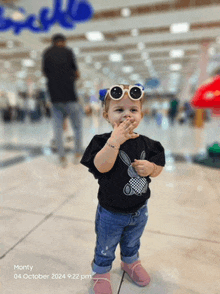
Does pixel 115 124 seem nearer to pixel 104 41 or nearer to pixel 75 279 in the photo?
pixel 75 279

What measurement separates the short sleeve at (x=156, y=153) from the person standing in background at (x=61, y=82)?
1813 millimetres

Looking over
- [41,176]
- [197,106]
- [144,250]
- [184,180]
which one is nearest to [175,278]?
[144,250]

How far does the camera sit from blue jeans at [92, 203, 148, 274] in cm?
79

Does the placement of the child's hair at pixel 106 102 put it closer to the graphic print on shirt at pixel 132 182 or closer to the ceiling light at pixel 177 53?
the graphic print on shirt at pixel 132 182

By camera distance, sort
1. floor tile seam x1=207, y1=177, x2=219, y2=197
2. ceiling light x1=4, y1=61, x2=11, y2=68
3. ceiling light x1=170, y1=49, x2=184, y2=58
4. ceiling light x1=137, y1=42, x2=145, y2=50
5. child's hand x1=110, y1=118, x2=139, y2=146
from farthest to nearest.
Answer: ceiling light x1=4, y1=61, x2=11, y2=68 < ceiling light x1=170, y1=49, x2=184, y2=58 < ceiling light x1=137, y1=42, x2=145, y2=50 < floor tile seam x1=207, y1=177, x2=219, y2=197 < child's hand x1=110, y1=118, x2=139, y2=146

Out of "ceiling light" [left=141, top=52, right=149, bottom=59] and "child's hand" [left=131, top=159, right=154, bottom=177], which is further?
"ceiling light" [left=141, top=52, right=149, bottom=59]

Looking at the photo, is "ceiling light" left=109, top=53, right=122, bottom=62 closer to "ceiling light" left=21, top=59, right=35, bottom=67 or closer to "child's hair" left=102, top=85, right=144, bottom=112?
"ceiling light" left=21, top=59, right=35, bottom=67

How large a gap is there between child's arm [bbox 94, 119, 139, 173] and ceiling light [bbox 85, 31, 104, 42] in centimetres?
919

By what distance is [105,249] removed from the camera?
83cm

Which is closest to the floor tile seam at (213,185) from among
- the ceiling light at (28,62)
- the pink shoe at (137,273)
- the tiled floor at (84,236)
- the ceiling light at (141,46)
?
the tiled floor at (84,236)

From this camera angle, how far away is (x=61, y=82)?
246 centimetres

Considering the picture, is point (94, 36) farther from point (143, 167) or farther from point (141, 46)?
→ point (143, 167)

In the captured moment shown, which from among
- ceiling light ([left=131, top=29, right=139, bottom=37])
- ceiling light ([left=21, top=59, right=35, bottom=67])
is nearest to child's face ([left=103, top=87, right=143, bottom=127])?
ceiling light ([left=131, top=29, right=139, bottom=37])

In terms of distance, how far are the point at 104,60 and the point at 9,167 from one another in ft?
42.1
